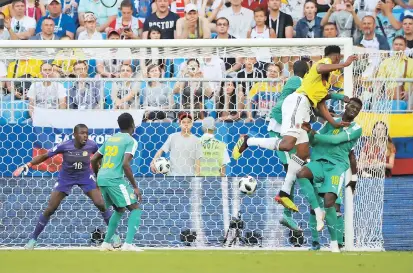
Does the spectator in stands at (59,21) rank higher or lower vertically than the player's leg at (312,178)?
higher

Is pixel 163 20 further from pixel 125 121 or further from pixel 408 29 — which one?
pixel 125 121

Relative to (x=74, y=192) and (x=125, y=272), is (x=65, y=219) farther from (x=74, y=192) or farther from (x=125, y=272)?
(x=125, y=272)

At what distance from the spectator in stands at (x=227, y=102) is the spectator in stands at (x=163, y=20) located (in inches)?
118

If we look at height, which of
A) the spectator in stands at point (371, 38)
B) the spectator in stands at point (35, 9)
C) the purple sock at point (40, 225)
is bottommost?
the purple sock at point (40, 225)

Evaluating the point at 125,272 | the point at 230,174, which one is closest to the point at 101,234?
the point at 230,174

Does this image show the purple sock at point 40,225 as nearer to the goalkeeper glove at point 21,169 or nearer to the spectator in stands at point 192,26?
the goalkeeper glove at point 21,169

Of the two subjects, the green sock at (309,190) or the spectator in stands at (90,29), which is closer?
the green sock at (309,190)

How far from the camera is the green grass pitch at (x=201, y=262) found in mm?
9547

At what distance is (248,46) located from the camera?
42.1 ft

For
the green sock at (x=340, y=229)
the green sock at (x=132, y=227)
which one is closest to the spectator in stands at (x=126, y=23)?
the green sock at (x=132, y=227)

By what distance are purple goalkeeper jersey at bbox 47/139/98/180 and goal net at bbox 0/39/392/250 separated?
51 cm

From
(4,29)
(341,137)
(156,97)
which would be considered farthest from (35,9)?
(341,137)

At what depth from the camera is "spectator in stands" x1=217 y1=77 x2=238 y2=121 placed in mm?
13547

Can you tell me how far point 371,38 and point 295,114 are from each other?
523cm
